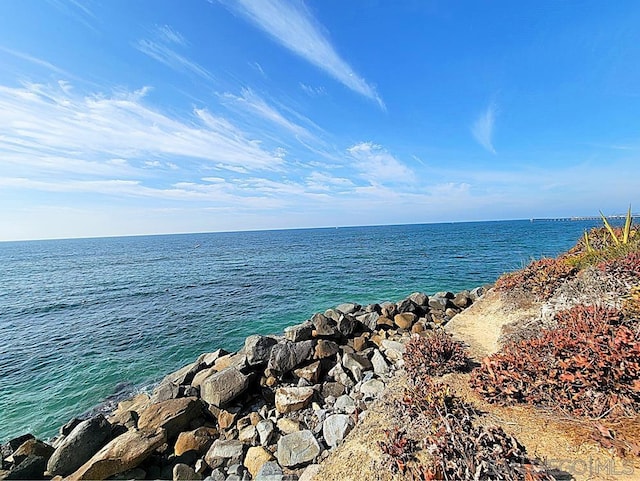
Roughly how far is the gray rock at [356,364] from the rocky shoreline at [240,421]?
0.10ft

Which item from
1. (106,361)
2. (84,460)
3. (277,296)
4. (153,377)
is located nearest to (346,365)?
(84,460)

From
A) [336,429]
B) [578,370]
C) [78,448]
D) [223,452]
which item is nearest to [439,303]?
[578,370]

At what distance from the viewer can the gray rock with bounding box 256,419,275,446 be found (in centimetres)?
674

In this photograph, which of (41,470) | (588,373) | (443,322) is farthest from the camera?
(443,322)

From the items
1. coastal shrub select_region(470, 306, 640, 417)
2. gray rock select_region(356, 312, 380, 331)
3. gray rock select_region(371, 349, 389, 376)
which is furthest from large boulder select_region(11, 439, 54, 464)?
gray rock select_region(356, 312, 380, 331)

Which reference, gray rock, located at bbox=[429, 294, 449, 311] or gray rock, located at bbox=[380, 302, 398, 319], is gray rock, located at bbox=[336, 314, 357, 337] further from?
gray rock, located at bbox=[429, 294, 449, 311]

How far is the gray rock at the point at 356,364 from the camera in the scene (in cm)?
908

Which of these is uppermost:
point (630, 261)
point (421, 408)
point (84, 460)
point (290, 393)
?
point (630, 261)

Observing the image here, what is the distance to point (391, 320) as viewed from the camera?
13766mm

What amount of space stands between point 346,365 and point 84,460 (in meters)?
7.06

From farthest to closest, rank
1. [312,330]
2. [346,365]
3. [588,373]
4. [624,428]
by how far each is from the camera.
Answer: [312,330] → [346,365] → [588,373] → [624,428]

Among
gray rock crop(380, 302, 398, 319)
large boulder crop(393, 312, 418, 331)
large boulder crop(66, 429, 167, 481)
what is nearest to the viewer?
large boulder crop(66, 429, 167, 481)

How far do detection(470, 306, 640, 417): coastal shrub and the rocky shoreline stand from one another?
2805 millimetres

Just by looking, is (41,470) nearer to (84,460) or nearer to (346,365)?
(84,460)
